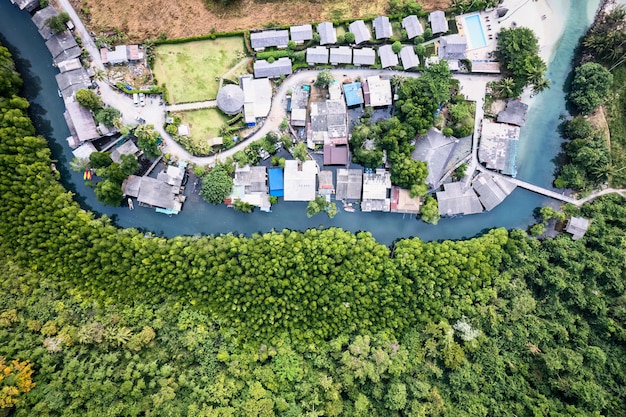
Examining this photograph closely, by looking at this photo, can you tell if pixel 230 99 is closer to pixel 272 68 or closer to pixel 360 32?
pixel 272 68

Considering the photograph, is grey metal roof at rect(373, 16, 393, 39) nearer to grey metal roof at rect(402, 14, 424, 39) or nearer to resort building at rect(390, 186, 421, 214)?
grey metal roof at rect(402, 14, 424, 39)

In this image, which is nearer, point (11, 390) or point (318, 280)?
point (11, 390)

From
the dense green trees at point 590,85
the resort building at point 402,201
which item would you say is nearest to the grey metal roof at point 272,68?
the resort building at point 402,201

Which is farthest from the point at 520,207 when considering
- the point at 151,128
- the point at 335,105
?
the point at 151,128

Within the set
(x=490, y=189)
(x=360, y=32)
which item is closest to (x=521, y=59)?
(x=490, y=189)

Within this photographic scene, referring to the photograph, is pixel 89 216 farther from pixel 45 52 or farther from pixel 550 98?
pixel 550 98

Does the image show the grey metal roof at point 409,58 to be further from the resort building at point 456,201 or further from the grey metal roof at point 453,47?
the resort building at point 456,201

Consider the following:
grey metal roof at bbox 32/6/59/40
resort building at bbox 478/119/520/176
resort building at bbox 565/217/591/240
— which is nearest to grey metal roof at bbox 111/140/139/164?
grey metal roof at bbox 32/6/59/40
